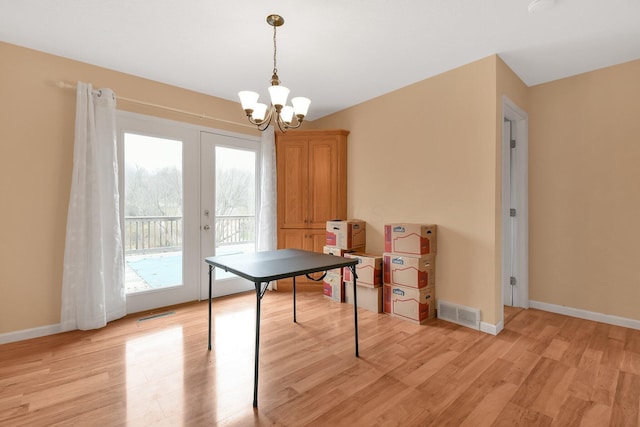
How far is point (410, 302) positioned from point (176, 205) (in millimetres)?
2911

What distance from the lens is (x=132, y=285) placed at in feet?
10.8

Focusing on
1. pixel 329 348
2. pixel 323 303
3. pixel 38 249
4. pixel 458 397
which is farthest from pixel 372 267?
pixel 38 249

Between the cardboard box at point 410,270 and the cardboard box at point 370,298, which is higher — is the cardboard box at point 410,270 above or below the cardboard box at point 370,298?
above

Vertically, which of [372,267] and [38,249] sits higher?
[38,249]

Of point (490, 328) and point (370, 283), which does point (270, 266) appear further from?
point (490, 328)

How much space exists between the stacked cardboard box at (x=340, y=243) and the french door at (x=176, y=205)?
1.23 metres

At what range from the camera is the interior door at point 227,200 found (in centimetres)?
376

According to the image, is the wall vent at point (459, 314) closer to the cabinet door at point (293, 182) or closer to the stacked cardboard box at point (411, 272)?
the stacked cardboard box at point (411, 272)

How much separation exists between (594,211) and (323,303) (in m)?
3.11

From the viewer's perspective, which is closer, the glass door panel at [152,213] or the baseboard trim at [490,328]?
the baseboard trim at [490,328]

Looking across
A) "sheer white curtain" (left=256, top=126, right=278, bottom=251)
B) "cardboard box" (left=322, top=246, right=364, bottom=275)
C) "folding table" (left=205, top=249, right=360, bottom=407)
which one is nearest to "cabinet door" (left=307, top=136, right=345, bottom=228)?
"cardboard box" (left=322, top=246, right=364, bottom=275)

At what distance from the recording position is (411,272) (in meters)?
3.06

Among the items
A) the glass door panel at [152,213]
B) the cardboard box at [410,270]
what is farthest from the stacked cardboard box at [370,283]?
the glass door panel at [152,213]

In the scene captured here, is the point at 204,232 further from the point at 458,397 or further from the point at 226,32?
the point at 458,397
